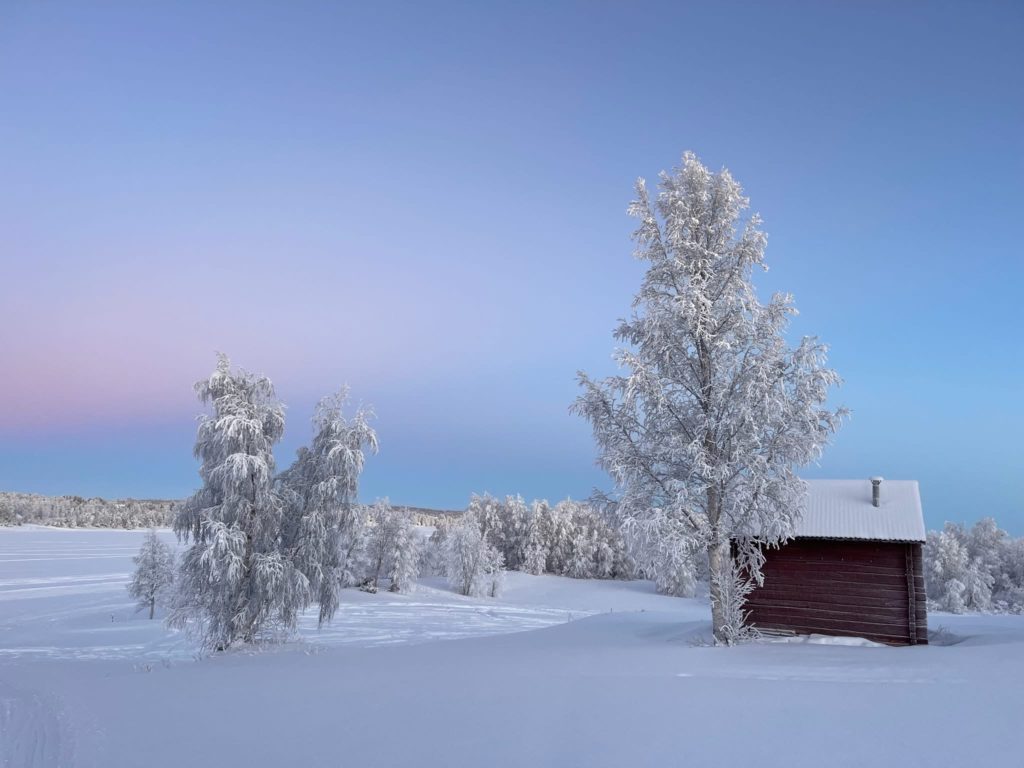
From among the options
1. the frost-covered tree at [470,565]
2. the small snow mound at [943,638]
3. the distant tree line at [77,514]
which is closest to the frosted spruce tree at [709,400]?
the small snow mound at [943,638]

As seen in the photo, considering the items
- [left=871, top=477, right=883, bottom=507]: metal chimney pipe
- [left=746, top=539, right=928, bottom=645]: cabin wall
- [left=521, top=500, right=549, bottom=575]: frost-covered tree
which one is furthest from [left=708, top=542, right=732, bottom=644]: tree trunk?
[left=521, top=500, right=549, bottom=575]: frost-covered tree

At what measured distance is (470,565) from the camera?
191 ft

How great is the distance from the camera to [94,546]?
3529 inches

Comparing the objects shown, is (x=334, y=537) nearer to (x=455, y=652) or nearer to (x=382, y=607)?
(x=455, y=652)

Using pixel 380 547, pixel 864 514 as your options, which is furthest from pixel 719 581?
pixel 380 547

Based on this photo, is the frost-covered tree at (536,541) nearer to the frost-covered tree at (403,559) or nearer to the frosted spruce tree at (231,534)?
the frost-covered tree at (403,559)

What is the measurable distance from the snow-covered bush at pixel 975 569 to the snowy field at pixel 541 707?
40275 millimetres

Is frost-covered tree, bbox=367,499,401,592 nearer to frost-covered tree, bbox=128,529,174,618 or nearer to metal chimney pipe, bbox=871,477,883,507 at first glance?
frost-covered tree, bbox=128,529,174,618

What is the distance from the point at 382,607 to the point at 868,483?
33.7 m

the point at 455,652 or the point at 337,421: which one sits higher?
the point at 337,421

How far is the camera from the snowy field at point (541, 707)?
6934 millimetres

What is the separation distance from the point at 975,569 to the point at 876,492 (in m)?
42.5

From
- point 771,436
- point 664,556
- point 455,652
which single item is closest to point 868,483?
point 771,436

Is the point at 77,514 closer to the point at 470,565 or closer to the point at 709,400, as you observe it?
the point at 470,565
